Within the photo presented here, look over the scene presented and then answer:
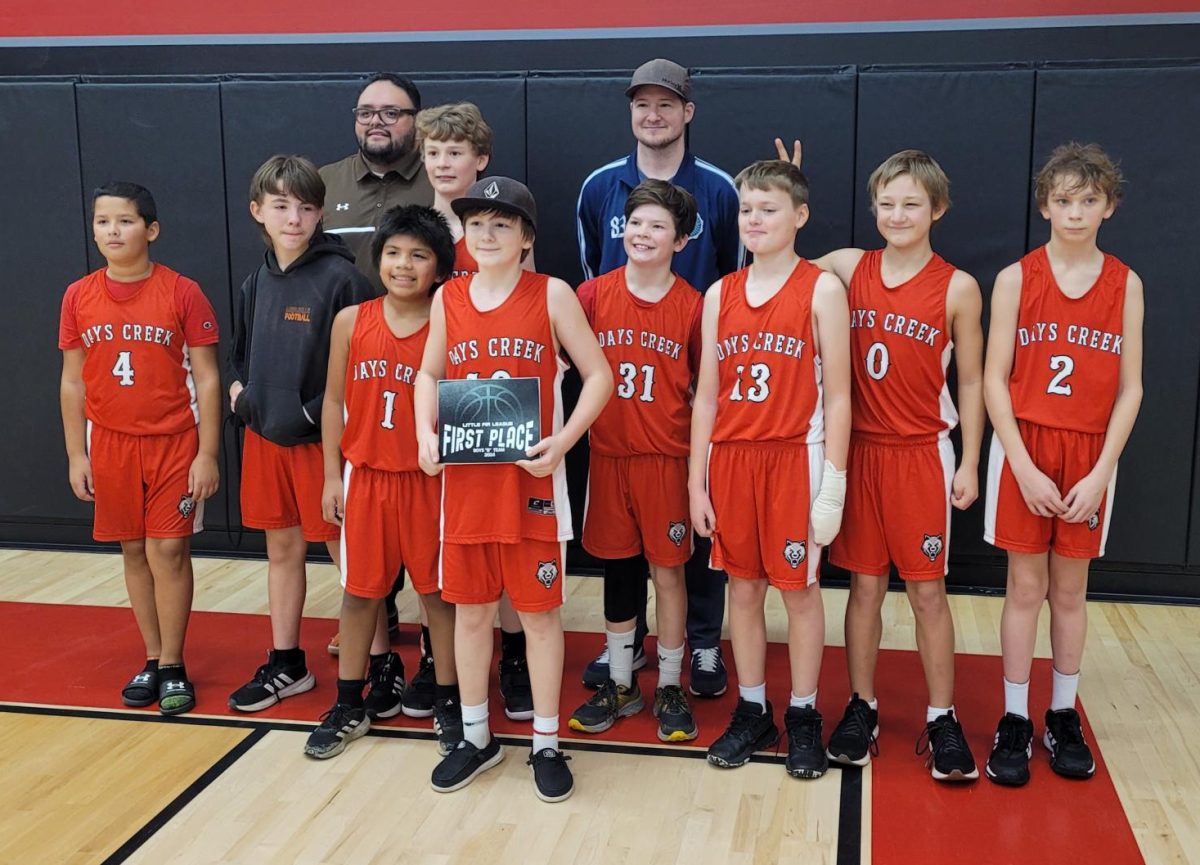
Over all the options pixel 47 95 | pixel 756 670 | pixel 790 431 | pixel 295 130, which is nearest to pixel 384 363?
pixel 790 431

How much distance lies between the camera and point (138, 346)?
352cm

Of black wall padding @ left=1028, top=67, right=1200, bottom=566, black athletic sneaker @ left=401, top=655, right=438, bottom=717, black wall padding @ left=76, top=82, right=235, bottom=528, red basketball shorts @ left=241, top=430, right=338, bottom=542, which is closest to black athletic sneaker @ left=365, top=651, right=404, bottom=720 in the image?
black athletic sneaker @ left=401, top=655, right=438, bottom=717

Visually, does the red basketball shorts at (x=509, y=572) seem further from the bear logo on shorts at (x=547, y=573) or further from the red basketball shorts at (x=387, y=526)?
the red basketball shorts at (x=387, y=526)

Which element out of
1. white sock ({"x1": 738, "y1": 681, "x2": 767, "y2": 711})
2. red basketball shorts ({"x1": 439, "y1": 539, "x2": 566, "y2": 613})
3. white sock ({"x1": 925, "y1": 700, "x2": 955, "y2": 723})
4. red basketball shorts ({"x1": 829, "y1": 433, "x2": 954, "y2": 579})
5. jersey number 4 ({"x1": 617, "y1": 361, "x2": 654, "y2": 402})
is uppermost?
jersey number 4 ({"x1": 617, "y1": 361, "x2": 654, "y2": 402})

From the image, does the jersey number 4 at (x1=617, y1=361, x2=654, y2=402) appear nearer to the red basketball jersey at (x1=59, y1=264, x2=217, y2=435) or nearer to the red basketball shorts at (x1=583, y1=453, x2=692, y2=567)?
the red basketball shorts at (x1=583, y1=453, x2=692, y2=567)

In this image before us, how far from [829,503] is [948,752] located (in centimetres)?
76

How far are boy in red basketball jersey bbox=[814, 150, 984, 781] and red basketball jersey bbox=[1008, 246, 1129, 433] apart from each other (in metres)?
0.14

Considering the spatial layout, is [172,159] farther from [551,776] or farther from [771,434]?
[551,776]

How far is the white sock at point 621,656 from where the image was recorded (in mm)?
3473

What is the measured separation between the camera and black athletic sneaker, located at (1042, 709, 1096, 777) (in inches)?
121

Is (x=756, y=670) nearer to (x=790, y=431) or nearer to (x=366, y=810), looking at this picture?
(x=790, y=431)

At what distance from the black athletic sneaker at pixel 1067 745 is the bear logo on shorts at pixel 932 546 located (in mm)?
599

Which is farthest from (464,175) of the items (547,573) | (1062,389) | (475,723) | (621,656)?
(1062,389)

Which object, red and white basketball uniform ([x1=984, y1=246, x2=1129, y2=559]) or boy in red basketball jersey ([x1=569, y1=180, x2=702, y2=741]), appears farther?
boy in red basketball jersey ([x1=569, y1=180, x2=702, y2=741])
